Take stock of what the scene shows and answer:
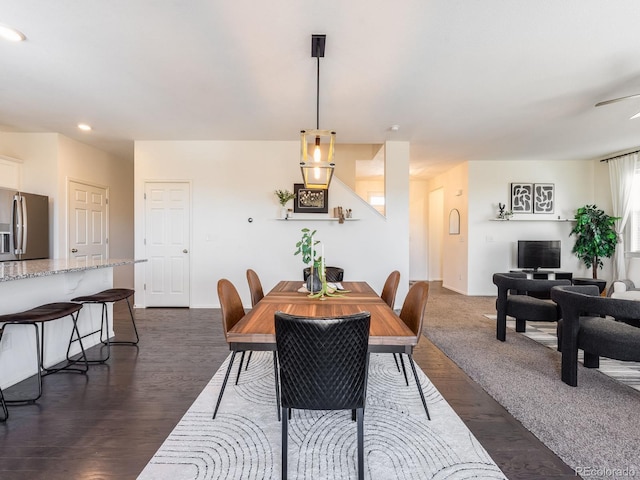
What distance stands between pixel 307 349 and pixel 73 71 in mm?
3297

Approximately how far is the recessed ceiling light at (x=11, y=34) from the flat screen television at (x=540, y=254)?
7.06 m

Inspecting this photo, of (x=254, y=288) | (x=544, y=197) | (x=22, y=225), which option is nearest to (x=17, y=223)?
(x=22, y=225)

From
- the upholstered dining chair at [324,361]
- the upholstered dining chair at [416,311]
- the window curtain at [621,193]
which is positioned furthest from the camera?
the window curtain at [621,193]

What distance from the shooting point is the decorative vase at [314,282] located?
2.57 m

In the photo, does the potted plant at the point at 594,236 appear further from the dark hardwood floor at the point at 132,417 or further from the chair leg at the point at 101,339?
the chair leg at the point at 101,339

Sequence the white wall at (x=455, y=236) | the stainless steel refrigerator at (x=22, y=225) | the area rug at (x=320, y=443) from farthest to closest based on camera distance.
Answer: the white wall at (x=455, y=236)
the stainless steel refrigerator at (x=22, y=225)
the area rug at (x=320, y=443)

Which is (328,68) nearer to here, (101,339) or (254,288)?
A: (254,288)

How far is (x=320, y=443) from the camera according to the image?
1795 millimetres

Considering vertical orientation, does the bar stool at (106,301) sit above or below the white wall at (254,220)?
below

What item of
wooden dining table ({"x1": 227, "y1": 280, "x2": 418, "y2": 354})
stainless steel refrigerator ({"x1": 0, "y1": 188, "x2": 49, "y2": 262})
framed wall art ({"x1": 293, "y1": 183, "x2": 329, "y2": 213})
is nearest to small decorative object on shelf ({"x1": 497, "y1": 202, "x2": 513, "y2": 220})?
framed wall art ({"x1": 293, "y1": 183, "x2": 329, "y2": 213})

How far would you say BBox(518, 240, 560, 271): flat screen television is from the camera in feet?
19.4

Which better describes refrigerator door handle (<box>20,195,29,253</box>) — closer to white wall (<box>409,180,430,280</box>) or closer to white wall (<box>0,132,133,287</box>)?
white wall (<box>0,132,133,287</box>)

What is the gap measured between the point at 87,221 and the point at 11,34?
3.68 meters

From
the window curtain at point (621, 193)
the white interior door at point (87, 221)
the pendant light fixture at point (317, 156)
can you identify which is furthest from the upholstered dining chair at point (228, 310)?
the window curtain at point (621, 193)
